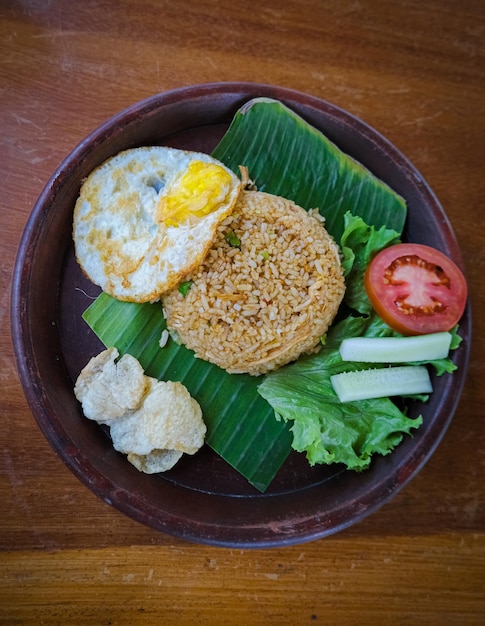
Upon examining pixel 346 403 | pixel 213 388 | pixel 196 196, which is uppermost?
pixel 196 196

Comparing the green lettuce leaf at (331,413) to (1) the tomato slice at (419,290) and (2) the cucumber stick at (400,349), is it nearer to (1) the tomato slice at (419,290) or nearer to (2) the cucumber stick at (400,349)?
(2) the cucumber stick at (400,349)

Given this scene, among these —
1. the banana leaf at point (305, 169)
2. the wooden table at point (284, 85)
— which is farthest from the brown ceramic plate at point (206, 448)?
the wooden table at point (284, 85)

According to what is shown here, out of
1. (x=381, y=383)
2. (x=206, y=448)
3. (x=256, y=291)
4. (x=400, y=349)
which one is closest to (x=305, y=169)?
(x=256, y=291)

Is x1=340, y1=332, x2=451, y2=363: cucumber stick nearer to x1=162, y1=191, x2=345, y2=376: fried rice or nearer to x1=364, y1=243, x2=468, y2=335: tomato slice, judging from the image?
x1=364, y1=243, x2=468, y2=335: tomato slice

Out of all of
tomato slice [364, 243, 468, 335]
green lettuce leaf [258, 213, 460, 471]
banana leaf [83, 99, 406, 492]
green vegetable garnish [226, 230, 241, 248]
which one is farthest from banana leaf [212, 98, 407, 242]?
green vegetable garnish [226, 230, 241, 248]

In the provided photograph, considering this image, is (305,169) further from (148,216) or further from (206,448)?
(206,448)
